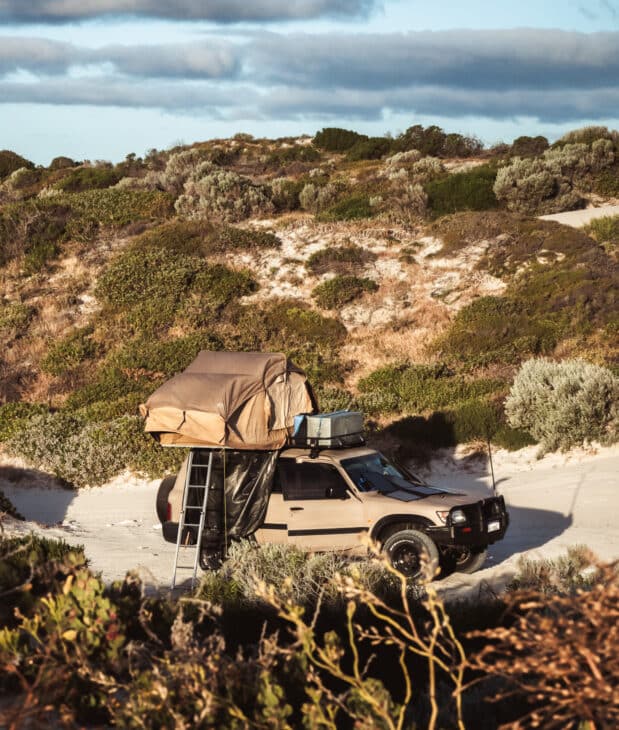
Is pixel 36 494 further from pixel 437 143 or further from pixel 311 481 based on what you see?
pixel 437 143

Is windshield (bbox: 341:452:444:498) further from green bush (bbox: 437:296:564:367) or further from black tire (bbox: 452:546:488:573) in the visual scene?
green bush (bbox: 437:296:564:367)

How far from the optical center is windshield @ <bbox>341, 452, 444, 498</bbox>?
448 inches

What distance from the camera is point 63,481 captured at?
1802cm

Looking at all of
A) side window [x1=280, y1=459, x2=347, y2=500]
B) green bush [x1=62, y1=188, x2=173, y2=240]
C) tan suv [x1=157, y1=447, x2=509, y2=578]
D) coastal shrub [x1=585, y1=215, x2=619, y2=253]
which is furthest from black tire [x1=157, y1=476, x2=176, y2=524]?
green bush [x1=62, y1=188, x2=173, y2=240]

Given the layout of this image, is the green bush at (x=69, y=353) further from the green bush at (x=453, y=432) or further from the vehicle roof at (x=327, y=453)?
the vehicle roof at (x=327, y=453)

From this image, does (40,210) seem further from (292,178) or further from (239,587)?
(239,587)

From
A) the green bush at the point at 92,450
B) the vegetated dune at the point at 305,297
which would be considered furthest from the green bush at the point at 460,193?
the green bush at the point at 92,450

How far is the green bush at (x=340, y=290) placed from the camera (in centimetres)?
2845

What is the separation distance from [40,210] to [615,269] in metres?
21.2

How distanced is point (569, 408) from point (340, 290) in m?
12.5

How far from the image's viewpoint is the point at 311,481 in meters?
11.4

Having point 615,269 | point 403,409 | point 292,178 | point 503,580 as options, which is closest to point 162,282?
point 403,409

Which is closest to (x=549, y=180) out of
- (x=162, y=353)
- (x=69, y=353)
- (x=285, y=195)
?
(x=285, y=195)

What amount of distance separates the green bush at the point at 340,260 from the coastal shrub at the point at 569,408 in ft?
41.8
